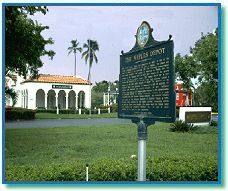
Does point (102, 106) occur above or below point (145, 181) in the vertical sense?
above

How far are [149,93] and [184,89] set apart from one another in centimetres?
249

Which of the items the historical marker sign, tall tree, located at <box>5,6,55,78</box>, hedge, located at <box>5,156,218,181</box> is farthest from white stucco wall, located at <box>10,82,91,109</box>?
hedge, located at <box>5,156,218,181</box>

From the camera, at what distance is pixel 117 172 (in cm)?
618

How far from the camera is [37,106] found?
757 centimetres

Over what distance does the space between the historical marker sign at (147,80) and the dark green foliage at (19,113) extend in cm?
203

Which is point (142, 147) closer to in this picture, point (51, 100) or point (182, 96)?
point (51, 100)

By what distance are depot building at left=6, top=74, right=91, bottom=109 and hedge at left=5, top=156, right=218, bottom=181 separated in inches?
59.4

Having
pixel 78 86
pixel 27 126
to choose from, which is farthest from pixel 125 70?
pixel 27 126

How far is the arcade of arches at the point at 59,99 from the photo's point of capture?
7.43 metres

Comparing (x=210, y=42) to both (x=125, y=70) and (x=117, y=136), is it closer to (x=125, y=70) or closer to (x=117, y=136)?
(x=125, y=70)

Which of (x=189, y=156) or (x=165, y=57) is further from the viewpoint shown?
(x=189, y=156)

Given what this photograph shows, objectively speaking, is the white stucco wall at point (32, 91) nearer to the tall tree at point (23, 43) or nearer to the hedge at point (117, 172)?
the tall tree at point (23, 43)

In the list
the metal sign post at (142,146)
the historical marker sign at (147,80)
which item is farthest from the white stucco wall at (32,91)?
the metal sign post at (142,146)

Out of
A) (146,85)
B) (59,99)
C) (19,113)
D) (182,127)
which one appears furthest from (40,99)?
(182,127)
